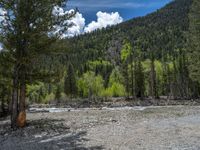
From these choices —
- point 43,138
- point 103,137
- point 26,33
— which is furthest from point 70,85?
point 103,137

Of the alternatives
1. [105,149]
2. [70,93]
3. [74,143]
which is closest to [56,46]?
[74,143]

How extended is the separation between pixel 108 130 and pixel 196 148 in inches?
261

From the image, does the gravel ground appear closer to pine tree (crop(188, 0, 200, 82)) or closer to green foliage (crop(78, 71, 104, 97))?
pine tree (crop(188, 0, 200, 82))

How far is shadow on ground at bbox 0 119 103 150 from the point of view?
A: 624 inches

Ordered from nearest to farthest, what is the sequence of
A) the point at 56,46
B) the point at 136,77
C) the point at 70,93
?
the point at 56,46
the point at 136,77
the point at 70,93

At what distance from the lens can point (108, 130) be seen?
1962cm

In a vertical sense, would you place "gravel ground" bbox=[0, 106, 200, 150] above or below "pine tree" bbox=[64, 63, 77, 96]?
below

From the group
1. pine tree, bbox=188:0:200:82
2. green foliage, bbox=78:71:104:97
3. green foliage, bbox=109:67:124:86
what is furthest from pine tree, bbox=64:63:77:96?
pine tree, bbox=188:0:200:82

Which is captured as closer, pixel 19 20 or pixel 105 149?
pixel 105 149

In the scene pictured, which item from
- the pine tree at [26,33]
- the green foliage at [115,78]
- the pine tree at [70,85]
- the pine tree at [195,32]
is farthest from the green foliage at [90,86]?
the pine tree at [26,33]

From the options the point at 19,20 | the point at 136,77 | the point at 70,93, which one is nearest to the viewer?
the point at 19,20

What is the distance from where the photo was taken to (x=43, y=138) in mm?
18516

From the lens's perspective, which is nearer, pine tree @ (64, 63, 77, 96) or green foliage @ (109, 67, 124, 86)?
pine tree @ (64, 63, 77, 96)

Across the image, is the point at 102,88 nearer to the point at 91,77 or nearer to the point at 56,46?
the point at 91,77
